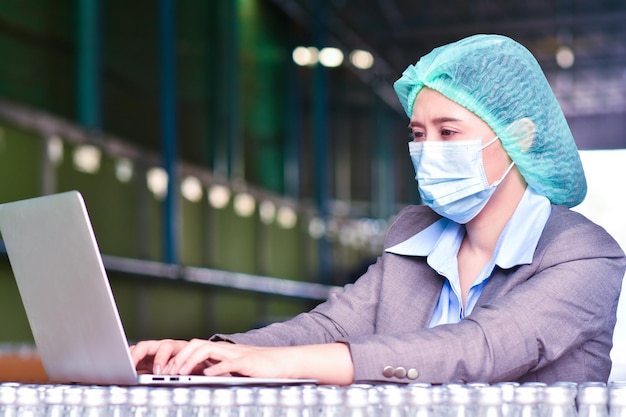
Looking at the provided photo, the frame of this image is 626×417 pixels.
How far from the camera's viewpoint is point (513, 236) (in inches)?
71.7

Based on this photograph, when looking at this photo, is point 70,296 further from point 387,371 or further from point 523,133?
point 523,133

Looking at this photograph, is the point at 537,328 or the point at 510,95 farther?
the point at 510,95

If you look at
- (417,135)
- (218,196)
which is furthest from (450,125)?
(218,196)

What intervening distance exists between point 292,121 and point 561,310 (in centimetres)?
1067

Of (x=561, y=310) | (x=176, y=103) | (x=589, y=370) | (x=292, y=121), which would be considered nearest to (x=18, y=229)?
(x=561, y=310)

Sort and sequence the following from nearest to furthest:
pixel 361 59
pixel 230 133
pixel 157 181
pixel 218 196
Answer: pixel 157 181 → pixel 218 196 → pixel 230 133 → pixel 361 59

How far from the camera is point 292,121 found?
12180 millimetres

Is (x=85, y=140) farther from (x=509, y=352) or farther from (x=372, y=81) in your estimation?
(x=372, y=81)

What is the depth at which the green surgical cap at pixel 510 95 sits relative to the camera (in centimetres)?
186

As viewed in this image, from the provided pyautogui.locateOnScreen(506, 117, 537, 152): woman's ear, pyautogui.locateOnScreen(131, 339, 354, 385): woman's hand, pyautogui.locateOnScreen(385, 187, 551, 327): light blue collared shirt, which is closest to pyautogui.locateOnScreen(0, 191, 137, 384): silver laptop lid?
pyautogui.locateOnScreen(131, 339, 354, 385): woman's hand

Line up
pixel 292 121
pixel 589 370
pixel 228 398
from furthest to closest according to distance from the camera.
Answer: pixel 292 121
pixel 589 370
pixel 228 398

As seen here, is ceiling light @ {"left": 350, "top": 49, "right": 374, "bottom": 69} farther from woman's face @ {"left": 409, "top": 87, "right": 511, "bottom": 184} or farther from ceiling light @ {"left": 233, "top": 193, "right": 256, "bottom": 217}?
woman's face @ {"left": 409, "top": 87, "right": 511, "bottom": 184}

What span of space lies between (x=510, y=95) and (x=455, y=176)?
0.19 m

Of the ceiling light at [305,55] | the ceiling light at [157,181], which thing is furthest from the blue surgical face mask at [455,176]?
the ceiling light at [305,55]
